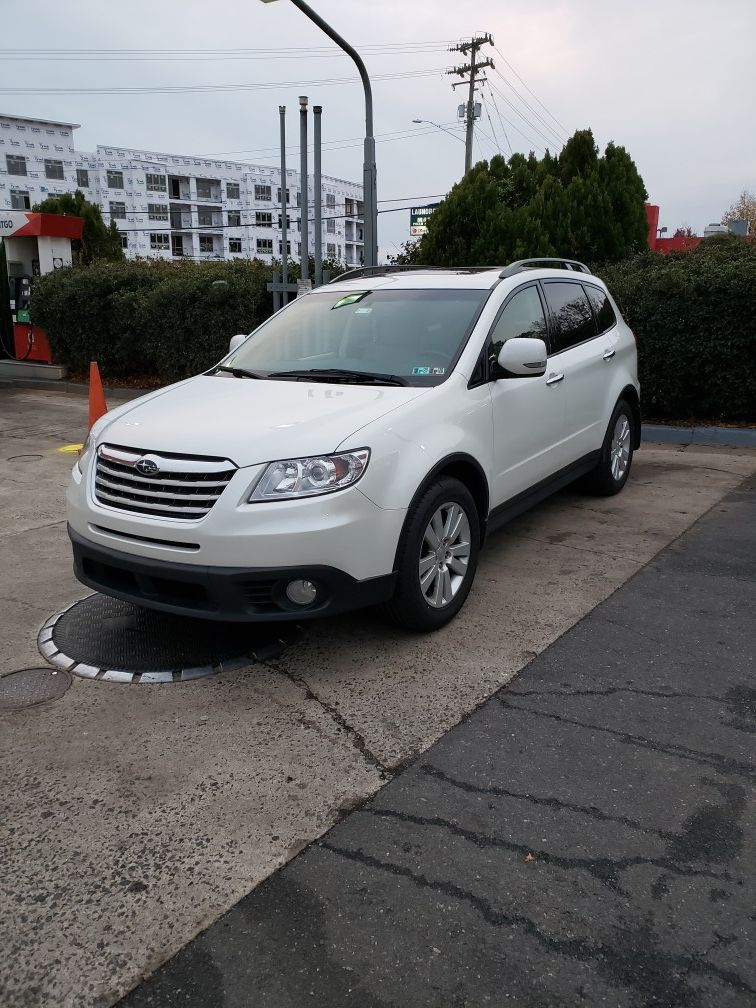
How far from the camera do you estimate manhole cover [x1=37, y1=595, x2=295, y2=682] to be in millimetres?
3703

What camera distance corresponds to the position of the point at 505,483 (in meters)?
4.59

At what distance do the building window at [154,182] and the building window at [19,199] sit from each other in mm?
13696

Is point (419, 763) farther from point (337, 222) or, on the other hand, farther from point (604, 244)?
point (337, 222)

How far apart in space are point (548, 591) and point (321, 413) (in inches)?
70.7

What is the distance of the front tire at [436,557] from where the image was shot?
3.68 metres

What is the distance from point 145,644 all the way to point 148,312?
989 centimetres

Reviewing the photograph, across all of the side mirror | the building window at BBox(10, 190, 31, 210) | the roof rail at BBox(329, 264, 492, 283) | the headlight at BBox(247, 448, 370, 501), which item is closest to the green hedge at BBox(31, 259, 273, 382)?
the roof rail at BBox(329, 264, 492, 283)

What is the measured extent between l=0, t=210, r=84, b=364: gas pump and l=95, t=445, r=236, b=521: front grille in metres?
13.2

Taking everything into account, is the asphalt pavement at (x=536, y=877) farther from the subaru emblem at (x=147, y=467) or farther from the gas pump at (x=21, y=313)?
the gas pump at (x=21, y=313)

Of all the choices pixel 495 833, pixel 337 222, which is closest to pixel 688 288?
pixel 495 833

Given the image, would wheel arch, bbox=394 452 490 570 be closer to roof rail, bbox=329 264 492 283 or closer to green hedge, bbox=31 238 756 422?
roof rail, bbox=329 264 492 283

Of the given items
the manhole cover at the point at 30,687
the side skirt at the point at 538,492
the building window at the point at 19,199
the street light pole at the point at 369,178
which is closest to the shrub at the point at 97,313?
the street light pole at the point at 369,178

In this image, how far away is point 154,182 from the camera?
289ft

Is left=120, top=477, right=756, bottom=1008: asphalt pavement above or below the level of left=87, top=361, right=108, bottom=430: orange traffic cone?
below
